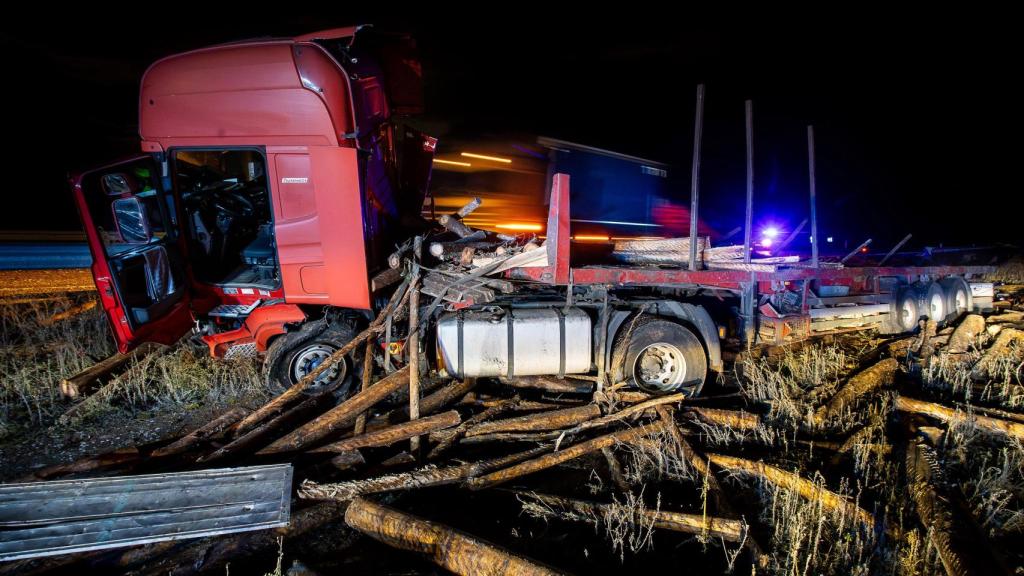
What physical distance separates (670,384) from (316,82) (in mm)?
4568

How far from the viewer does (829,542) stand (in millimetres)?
2305

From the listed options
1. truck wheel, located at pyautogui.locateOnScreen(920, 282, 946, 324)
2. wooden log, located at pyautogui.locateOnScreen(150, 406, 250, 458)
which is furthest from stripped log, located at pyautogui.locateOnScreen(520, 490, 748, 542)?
truck wheel, located at pyautogui.locateOnScreen(920, 282, 946, 324)

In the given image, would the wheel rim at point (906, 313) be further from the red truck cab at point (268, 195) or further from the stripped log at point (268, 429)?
the stripped log at point (268, 429)

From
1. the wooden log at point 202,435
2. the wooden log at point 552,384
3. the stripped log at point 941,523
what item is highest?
the wooden log at point 552,384

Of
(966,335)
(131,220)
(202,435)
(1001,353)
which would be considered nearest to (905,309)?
(966,335)

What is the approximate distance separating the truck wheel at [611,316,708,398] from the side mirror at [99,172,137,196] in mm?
4722

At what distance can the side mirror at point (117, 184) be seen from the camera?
3502 millimetres

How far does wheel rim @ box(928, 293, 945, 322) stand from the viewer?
21.7 feet

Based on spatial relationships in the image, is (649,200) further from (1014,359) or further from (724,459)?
(724,459)

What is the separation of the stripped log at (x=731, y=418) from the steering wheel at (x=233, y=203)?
537 cm

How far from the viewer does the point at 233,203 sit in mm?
4824

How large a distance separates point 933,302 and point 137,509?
10.2 meters

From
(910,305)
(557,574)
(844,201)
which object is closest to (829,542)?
(557,574)

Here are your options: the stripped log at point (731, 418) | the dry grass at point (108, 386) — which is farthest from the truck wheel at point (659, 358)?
the dry grass at point (108, 386)
